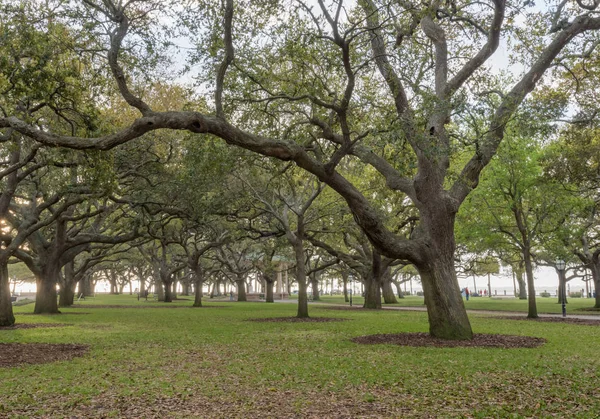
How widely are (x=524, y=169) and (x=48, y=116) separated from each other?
21211 millimetres

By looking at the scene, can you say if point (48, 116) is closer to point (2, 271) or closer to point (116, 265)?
point (2, 271)

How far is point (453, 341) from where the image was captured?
12.9m

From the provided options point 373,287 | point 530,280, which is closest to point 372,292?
point 373,287

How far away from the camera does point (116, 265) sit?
62.9m

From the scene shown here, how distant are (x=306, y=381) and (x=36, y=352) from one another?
307 inches

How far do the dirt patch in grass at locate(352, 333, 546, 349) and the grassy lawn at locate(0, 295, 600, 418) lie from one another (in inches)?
25.3

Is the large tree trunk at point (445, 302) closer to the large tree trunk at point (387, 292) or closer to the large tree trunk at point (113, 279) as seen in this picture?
the large tree trunk at point (387, 292)

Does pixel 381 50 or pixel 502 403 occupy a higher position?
pixel 381 50

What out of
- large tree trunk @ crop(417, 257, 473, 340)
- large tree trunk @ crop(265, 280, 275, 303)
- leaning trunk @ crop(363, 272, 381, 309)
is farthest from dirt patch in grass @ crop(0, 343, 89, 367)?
large tree trunk @ crop(265, 280, 275, 303)

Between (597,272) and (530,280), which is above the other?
(597,272)

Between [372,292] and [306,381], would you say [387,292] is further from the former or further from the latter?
[306,381]

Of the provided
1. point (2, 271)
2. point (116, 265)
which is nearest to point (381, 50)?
point (2, 271)

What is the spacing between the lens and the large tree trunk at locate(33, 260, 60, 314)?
2592 cm

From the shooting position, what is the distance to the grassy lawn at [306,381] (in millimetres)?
6562
